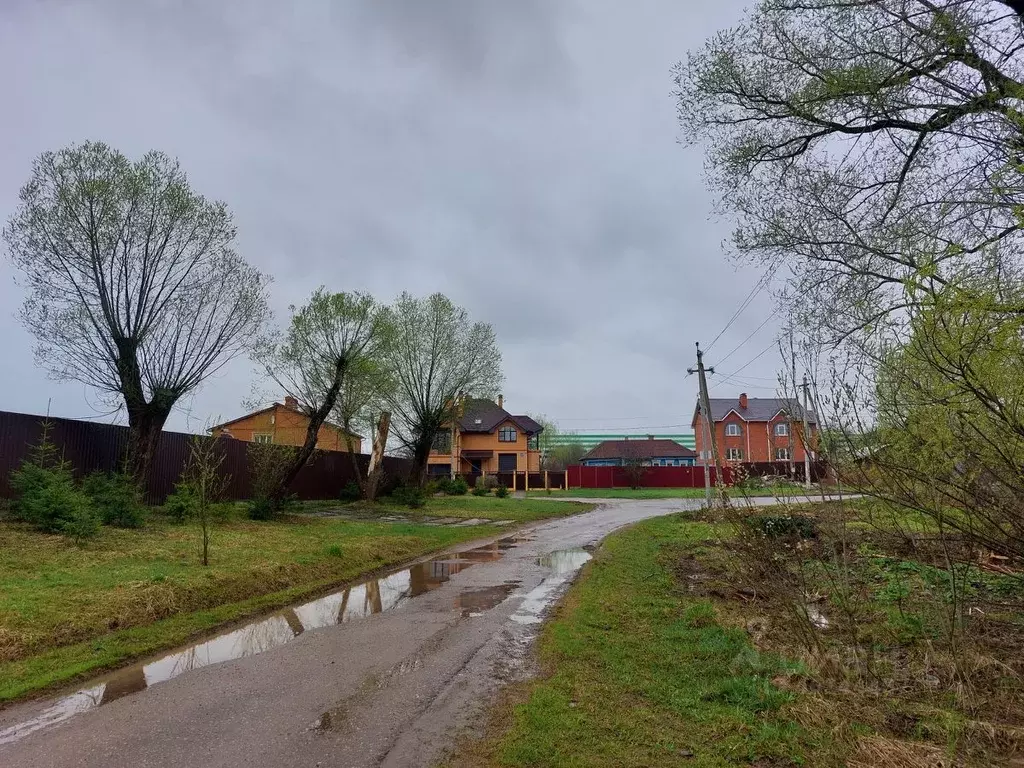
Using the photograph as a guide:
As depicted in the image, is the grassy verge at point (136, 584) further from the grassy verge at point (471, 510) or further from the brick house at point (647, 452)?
the brick house at point (647, 452)

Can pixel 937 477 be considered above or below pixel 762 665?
above

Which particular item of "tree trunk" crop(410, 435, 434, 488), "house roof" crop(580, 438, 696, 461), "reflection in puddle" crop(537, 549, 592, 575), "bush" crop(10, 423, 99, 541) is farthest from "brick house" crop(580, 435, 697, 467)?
"bush" crop(10, 423, 99, 541)

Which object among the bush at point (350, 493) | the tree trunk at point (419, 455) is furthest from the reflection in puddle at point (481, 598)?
the bush at point (350, 493)

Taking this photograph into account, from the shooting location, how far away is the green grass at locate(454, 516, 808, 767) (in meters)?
3.85

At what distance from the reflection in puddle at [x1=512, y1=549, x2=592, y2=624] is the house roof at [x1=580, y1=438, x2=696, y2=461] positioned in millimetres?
51003

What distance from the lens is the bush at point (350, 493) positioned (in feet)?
90.6

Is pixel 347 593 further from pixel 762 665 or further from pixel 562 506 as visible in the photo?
pixel 562 506

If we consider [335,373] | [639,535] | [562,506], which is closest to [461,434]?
[562,506]

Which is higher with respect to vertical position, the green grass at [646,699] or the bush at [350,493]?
the bush at [350,493]

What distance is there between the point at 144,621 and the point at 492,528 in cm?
1266

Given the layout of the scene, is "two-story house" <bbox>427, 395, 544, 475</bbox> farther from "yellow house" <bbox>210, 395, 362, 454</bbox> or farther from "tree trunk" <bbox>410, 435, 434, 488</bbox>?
"tree trunk" <bbox>410, 435, 434, 488</bbox>

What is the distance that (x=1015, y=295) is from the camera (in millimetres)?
4598

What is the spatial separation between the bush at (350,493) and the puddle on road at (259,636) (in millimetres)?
16023

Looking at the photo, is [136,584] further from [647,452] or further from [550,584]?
[647,452]
